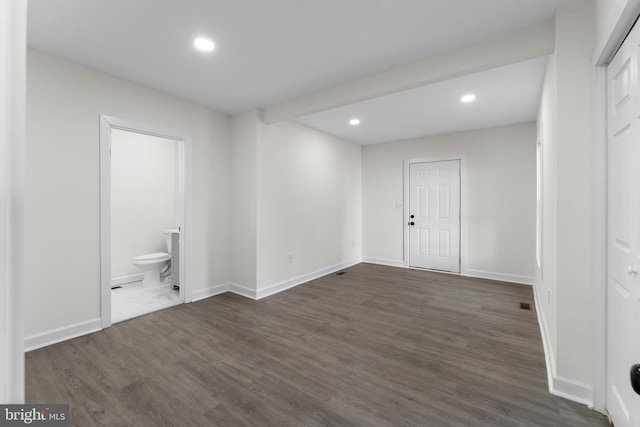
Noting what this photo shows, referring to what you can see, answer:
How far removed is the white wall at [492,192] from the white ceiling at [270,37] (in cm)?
159

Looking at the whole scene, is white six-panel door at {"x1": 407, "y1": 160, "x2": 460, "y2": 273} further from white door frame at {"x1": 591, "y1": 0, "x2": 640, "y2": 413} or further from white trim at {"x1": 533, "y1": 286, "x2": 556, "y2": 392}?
white door frame at {"x1": 591, "y1": 0, "x2": 640, "y2": 413}

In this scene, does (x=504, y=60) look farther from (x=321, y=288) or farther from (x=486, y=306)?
(x=321, y=288)

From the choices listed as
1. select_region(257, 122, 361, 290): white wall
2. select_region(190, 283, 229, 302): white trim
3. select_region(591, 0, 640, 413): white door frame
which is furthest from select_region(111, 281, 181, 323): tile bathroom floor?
select_region(591, 0, 640, 413): white door frame

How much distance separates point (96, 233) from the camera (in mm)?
2910

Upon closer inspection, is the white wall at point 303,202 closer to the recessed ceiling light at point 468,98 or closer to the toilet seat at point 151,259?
the toilet seat at point 151,259

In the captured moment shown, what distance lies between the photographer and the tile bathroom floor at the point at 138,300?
3.34 metres

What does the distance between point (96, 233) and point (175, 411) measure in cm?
200

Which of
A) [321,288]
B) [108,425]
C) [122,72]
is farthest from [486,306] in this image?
[122,72]

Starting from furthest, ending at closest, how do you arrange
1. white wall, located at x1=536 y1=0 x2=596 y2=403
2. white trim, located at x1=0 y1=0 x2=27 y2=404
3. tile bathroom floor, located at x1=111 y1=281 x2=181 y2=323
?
tile bathroom floor, located at x1=111 y1=281 x2=181 y2=323 < white wall, located at x1=536 y1=0 x2=596 y2=403 < white trim, located at x1=0 y1=0 x2=27 y2=404

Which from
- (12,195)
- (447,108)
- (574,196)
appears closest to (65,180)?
(12,195)

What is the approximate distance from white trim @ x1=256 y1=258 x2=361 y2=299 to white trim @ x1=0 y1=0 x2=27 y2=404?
12.1 feet

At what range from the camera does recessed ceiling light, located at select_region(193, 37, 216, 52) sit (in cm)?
236

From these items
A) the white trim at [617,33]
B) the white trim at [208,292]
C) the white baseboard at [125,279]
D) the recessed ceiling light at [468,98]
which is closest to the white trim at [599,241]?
the white trim at [617,33]

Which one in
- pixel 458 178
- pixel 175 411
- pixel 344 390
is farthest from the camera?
pixel 458 178
